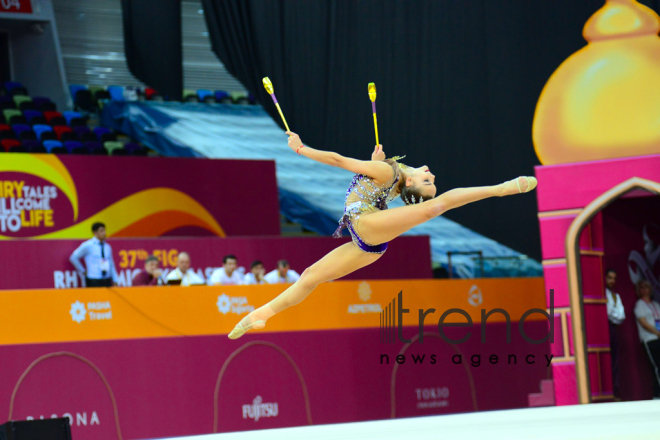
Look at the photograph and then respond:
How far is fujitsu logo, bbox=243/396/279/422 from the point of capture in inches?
304

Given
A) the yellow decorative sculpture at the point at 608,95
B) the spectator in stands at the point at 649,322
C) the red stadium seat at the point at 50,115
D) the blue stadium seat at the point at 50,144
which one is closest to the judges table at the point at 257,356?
the spectator in stands at the point at 649,322

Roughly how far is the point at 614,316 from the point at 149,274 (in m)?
4.56

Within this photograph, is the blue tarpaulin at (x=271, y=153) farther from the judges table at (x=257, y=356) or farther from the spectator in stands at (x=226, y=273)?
the spectator in stands at (x=226, y=273)

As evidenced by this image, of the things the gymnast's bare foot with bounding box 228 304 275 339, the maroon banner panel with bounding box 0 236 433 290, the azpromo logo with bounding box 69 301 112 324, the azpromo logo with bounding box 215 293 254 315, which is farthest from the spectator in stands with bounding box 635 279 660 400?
the azpromo logo with bounding box 69 301 112 324

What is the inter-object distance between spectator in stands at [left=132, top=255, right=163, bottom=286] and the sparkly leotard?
12.4 ft

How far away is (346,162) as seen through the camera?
4547mm

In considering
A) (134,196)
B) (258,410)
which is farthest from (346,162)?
(134,196)

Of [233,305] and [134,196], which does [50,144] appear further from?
[233,305]

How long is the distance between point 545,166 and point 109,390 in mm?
4440

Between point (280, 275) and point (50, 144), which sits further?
point (50, 144)

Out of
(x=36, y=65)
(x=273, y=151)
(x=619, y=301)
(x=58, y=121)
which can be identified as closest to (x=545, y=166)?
(x=619, y=301)

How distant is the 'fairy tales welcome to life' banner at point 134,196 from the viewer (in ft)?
31.1

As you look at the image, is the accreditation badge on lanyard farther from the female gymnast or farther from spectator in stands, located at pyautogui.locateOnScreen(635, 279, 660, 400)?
the female gymnast

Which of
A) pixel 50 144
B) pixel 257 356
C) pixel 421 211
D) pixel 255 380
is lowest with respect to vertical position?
pixel 255 380
